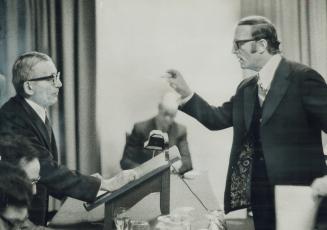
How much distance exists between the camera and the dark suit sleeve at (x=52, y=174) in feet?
6.35

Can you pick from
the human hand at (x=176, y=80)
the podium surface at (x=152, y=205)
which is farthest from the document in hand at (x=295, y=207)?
the human hand at (x=176, y=80)

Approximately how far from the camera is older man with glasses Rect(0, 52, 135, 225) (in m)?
1.94

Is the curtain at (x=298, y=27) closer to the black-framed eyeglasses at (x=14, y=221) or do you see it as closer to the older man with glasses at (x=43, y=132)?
the older man with glasses at (x=43, y=132)

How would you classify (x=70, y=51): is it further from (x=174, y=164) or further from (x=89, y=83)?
(x=174, y=164)

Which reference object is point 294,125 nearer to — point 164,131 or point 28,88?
point 164,131

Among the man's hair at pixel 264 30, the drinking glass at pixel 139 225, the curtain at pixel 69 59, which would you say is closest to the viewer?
the drinking glass at pixel 139 225

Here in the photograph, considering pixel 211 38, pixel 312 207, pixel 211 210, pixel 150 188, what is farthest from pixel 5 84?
pixel 312 207

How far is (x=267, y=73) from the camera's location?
190 cm

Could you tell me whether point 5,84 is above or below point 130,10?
below

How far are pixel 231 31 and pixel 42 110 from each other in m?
0.95

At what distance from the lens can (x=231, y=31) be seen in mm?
1977

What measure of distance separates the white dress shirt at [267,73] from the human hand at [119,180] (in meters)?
0.67

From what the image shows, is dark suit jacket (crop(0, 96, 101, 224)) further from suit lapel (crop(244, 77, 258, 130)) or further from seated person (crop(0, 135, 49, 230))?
suit lapel (crop(244, 77, 258, 130))

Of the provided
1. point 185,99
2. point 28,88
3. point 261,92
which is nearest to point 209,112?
point 185,99
